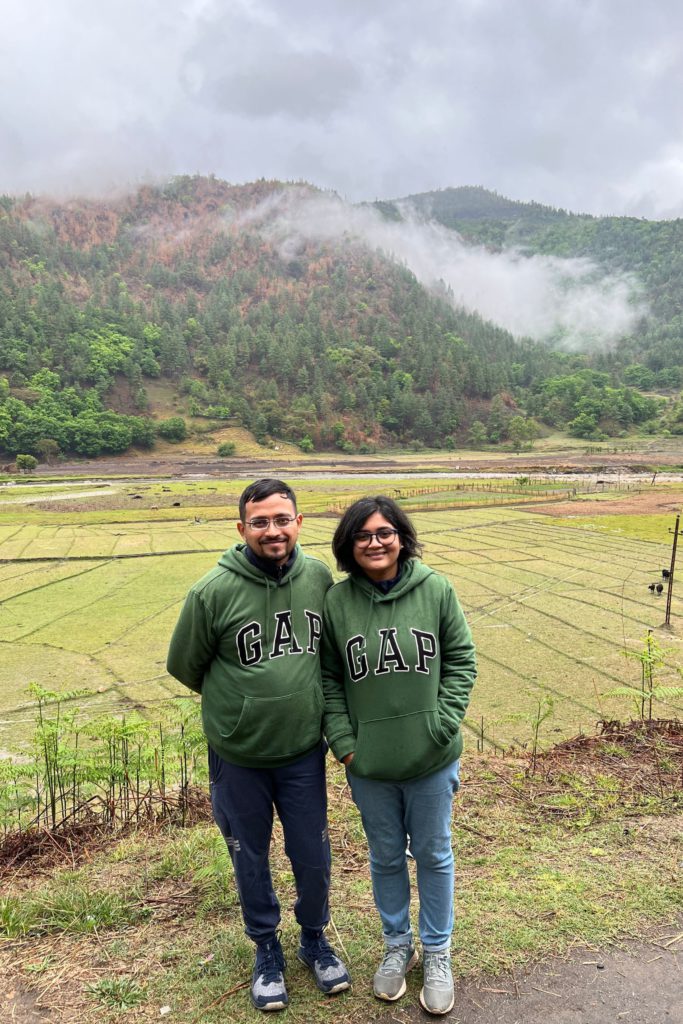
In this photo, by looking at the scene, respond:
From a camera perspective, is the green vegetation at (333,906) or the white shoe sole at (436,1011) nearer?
the white shoe sole at (436,1011)

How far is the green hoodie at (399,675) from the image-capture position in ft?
8.66

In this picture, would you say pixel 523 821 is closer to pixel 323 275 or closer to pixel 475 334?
pixel 475 334

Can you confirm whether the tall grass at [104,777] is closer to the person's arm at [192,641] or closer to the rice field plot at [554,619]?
the person's arm at [192,641]

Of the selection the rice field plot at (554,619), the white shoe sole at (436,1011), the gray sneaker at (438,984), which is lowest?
the rice field plot at (554,619)

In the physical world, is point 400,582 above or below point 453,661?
above

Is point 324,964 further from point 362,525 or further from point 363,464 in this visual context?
point 363,464

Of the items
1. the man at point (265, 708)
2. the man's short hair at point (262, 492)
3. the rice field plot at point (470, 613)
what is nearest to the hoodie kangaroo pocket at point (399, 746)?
the man at point (265, 708)

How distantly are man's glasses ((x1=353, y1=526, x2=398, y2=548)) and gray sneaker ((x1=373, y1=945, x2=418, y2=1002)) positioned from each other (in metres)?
1.85

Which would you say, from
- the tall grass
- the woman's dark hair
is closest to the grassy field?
the tall grass

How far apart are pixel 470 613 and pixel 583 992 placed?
11.7m

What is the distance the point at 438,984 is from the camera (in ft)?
8.45

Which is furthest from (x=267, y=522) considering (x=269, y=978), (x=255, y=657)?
(x=269, y=978)

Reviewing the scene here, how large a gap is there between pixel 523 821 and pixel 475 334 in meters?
166

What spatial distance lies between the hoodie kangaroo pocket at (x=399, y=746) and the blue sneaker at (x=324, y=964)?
0.89 meters
